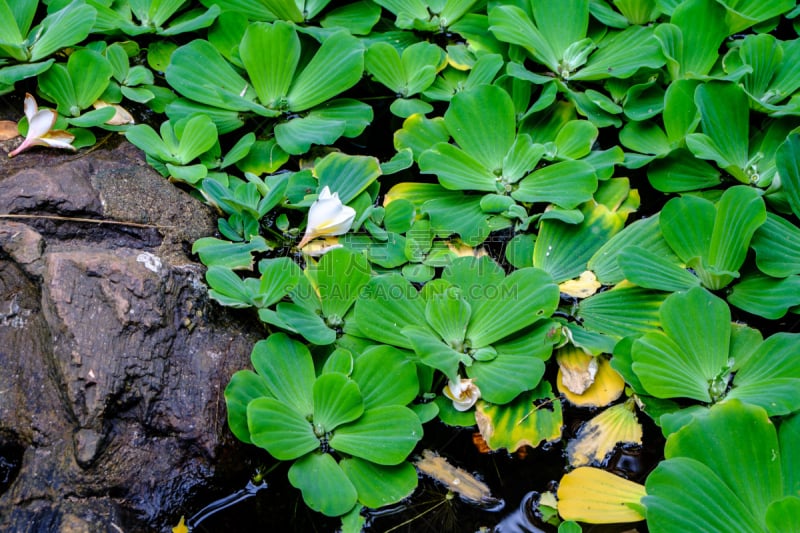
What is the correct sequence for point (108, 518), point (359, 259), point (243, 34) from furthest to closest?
point (243, 34) → point (359, 259) → point (108, 518)

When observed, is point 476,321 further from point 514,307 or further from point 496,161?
point 496,161

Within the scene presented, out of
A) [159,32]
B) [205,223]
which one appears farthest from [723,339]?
[159,32]

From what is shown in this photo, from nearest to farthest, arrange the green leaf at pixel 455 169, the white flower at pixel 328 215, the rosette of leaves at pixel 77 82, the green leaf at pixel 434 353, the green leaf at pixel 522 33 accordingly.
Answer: the green leaf at pixel 434 353 < the white flower at pixel 328 215 < the green leaf at pixel 455 169 < the rosette of leaves at pixel 77 82 < the green leaf at pixel 522 33

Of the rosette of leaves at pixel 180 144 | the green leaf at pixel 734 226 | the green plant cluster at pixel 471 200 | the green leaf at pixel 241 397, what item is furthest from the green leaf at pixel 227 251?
the green leaf at pixel 734 226

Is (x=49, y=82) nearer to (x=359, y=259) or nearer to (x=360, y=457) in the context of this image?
(x=359, y=259)

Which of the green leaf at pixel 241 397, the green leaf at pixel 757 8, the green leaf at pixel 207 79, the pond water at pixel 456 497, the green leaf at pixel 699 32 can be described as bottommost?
the pond water at pixel 456 497

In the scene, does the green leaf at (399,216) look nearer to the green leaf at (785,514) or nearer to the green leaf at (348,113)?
the green leaf at (348,113)
